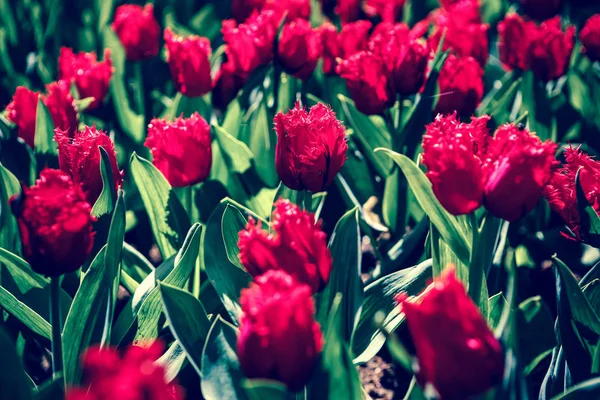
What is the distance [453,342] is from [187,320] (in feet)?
1.55

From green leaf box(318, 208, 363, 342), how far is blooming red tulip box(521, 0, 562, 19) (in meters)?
1.40

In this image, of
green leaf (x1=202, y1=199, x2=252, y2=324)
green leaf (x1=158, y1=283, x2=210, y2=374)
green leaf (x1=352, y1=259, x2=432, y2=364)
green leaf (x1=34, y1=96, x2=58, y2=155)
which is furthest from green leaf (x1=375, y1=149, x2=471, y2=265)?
green leaf (x1=34, y1=96, x2=58, y2=155)

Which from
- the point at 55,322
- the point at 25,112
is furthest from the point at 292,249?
the point at 25,112

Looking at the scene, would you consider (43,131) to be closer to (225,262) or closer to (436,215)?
(225,262)

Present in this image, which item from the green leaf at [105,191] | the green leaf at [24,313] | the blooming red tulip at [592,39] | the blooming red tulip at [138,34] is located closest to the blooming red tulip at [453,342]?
the green leaf at [105,191]

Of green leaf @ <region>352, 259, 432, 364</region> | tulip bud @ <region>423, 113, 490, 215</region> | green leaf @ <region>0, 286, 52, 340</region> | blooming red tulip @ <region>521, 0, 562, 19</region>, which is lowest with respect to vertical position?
green leaf @ <region>352, 259, 432, 364</region>

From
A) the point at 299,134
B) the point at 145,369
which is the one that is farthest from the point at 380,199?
the point at 145,369

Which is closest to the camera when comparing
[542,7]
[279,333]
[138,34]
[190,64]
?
[279,333]

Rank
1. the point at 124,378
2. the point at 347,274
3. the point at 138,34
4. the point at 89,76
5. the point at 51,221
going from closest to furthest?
1. the point at 124,378
2. the point at 51,221
3. the point at 347,274
4. the point at 89,76
5. the point at 138,34

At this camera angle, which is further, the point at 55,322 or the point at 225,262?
the point at 225,262

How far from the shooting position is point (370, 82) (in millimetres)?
1447

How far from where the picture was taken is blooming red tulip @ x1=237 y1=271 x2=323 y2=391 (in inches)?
28.4

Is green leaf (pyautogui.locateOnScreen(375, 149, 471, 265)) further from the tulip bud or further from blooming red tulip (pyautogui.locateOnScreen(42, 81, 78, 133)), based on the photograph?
blooming red tulip (pyautogui.locateOnScreen(42, 81, 78, 133))

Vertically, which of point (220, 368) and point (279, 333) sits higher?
point (279, 333)
